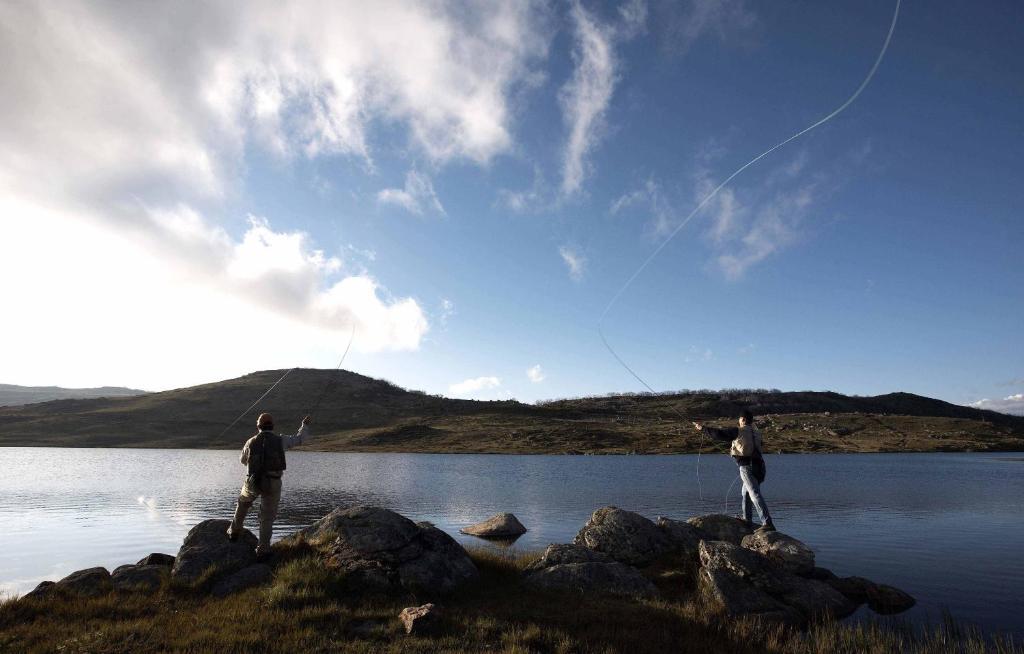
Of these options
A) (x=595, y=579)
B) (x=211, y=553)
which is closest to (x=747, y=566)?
(x=595, y=579)

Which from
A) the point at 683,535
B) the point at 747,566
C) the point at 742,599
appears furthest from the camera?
the point at 683,535

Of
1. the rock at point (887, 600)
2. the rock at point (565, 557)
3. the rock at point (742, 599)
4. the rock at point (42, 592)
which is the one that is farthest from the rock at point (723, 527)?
the rock at point (42, 592)

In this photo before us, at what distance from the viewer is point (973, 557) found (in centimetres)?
2083

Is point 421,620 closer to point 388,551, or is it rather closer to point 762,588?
point 388,551

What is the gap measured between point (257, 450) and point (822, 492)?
4365cm

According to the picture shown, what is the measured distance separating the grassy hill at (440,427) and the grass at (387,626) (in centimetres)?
10053

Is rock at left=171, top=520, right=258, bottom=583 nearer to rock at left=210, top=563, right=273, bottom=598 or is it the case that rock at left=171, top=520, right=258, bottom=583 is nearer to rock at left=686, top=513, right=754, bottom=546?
rock at left=210, top=563, right=273, bottom=598

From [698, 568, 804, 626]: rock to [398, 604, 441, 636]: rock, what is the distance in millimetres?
7047

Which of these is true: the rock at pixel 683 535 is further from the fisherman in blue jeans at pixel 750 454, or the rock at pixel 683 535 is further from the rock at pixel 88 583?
the rock at pixel 88 583

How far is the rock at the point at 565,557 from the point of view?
1527 cm

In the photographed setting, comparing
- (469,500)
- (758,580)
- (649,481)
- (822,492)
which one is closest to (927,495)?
(822,492)

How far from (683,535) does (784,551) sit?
3615 mm

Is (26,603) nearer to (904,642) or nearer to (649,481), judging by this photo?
(904,642)

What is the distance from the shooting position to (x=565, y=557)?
1539 cm
